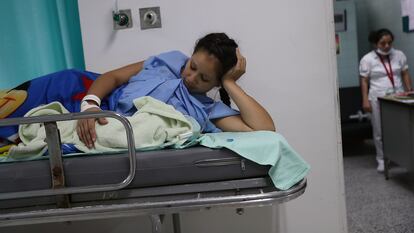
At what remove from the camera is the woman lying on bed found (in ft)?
4.71

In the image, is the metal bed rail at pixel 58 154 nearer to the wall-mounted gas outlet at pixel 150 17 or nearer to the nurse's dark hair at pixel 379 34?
the wall-mounted gas outlet at pixel 150 17

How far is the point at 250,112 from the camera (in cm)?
142

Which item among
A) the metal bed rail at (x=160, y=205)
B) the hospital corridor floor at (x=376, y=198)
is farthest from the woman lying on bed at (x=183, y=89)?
the hospital corridor floor at (x=376, y=198)

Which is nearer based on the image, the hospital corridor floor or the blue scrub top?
the blue scrub top

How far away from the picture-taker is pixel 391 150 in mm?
3297

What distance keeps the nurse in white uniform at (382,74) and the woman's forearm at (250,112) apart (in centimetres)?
273

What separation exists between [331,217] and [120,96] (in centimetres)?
120

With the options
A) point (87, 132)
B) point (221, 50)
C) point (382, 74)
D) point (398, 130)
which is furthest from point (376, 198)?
point (87, 132)

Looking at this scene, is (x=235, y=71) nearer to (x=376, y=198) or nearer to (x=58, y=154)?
(x=58, y=154)

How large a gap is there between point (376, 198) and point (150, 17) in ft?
7.39

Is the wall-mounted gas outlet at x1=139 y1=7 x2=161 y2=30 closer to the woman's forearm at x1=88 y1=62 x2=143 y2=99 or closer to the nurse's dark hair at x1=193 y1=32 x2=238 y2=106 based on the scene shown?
the woman's forearm at x1=88 y1=62 x2=143 y2=99

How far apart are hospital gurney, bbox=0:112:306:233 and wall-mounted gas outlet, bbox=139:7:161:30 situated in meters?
0.84

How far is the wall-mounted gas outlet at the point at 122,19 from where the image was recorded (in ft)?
5.78

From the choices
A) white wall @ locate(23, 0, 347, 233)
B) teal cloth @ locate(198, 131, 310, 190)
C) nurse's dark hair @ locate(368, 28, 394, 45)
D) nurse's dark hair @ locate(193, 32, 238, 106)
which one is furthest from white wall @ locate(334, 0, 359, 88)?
teal cloth @ locate(198, 131, 310, 190)
